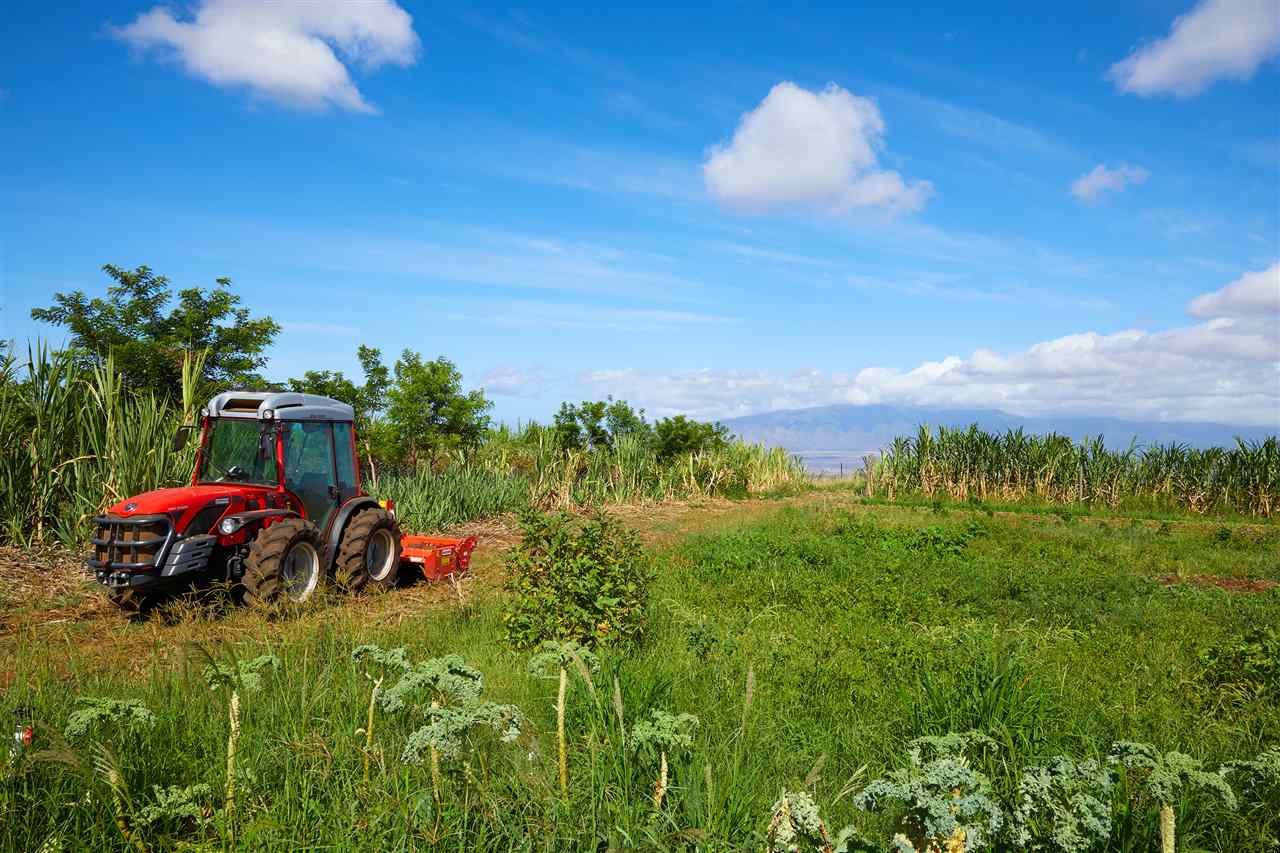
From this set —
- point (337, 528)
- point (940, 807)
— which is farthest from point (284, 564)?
point (940, 807)

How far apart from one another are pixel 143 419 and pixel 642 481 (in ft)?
46.8

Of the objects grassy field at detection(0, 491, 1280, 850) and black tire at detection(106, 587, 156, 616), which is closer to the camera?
grassy field at detection(0, 491, 1280, 850)

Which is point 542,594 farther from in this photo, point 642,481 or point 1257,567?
point 642,481

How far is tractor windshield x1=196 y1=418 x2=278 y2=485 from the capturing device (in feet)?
27.5

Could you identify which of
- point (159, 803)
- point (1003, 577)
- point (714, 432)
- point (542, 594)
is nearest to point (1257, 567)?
point (1003, 577)

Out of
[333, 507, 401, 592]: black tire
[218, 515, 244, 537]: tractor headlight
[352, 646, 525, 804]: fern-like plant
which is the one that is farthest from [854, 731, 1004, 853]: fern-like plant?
[218, 515, 244, 537]: tractor headlight

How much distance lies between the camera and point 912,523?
16359mm

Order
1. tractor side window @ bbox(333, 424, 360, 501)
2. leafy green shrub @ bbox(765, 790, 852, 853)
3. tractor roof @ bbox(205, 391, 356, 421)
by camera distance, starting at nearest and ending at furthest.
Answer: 1. leafy green shrub @ bbox(765, 790, 852, 853)
2. tractor roof @ bbox(205, 391, 356, 421)
3. tractor side window @ bbox(333, 424, 360, 501)

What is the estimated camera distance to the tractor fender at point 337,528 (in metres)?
8.51

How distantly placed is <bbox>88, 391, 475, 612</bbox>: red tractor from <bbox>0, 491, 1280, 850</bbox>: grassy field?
478mm

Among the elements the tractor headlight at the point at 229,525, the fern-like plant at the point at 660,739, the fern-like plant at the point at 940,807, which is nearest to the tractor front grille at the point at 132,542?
the tractor headlight at the point at 229,525

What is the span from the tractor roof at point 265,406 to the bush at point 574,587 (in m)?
3.16

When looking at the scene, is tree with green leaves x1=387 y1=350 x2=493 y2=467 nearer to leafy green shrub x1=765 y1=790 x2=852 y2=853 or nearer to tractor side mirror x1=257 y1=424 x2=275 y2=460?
tractor side mirror x1=257 y1=424 x2=275 y2=460

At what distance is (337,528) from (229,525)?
1189 millimetres
